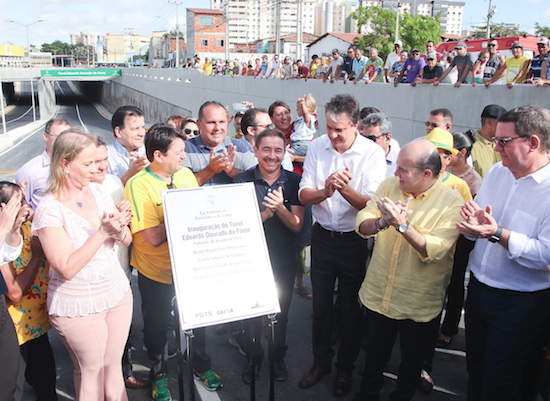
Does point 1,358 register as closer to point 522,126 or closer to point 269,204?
point 269,204

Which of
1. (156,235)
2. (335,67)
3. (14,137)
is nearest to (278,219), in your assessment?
(156,235)

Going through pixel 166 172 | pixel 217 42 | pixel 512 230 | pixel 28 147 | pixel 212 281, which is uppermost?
pixel 217 42

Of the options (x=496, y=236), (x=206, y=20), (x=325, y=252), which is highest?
(x=206, y=20)

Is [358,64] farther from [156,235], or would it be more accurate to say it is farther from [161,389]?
[161,389]

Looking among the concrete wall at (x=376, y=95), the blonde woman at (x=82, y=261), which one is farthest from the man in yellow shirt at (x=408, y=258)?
the concrete wall at (x=376, y=95)

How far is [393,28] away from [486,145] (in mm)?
47634

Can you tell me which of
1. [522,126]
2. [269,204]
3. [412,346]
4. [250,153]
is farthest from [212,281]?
[522,126]

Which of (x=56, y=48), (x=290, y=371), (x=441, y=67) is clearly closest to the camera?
(x=290, y=371)

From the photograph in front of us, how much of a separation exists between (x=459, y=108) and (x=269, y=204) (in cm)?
638

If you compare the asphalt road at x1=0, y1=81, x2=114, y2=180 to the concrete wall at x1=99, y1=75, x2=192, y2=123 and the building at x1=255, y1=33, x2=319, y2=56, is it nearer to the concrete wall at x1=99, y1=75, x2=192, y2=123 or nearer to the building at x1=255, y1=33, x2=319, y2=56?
the concrete wall at x1=99, y1=75, x2=192, y2=123

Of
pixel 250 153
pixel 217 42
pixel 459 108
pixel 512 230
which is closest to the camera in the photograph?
pixel 512 230

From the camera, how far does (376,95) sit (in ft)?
35.0

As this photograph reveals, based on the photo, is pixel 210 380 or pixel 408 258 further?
pixel 210 380

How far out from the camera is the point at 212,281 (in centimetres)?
272
